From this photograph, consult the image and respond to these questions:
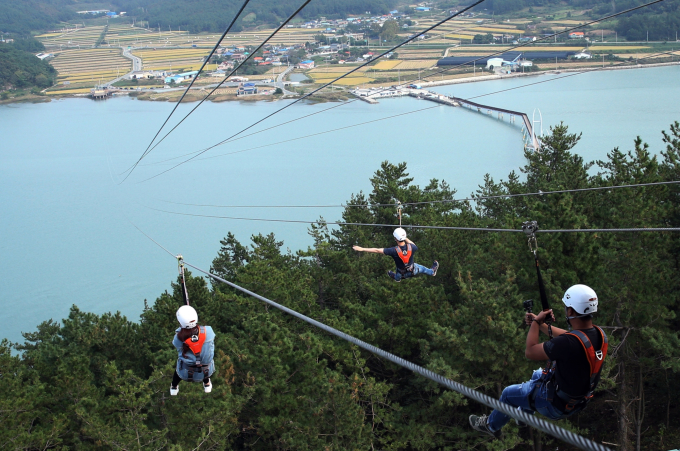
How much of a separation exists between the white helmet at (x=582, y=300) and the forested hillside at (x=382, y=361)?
695 cm

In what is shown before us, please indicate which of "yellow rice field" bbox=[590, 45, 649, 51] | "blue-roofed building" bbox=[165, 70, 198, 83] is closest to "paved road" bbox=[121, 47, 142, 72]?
"blue-roofed building" bbox=[165, 70, 198, 83]

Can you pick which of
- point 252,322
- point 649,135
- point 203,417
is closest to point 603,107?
point 649,135

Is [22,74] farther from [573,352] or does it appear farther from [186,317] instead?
[573,352]

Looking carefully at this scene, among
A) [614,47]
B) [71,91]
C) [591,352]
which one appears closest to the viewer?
[591,352]

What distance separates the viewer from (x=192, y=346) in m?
3.84

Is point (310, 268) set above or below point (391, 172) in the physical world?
below

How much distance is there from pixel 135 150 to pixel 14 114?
66.2 feet

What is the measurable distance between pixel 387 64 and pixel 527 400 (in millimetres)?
47109

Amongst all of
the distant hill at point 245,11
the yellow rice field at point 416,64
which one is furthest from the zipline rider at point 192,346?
the distant hill at point 245,11

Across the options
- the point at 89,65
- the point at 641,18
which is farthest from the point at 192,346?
the point at 89,65

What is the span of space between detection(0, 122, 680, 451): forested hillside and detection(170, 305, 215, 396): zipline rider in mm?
5041

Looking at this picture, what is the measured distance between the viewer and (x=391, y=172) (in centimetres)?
1895

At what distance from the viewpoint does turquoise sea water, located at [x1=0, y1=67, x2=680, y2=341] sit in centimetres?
2241

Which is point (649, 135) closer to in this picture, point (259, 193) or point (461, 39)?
point (259, 193)
